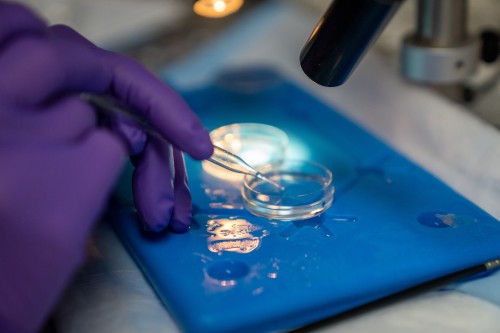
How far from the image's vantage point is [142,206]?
2.17 ft

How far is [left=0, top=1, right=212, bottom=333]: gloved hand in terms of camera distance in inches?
19.4

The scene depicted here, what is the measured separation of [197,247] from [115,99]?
153mm

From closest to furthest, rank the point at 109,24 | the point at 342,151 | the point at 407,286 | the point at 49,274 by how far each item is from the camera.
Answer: the point at 49,274, the point at 407,286, the point at 342,151, the point at 109,24

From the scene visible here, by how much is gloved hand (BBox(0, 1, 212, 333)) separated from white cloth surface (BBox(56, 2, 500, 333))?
11 centimetres

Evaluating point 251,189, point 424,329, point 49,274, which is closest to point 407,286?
point 424,329

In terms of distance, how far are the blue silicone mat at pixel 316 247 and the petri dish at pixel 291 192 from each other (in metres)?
0.01

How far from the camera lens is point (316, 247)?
64 cm

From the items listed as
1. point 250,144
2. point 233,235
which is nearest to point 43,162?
point 233,235

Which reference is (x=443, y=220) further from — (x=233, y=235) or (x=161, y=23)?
(x=161, y=23)

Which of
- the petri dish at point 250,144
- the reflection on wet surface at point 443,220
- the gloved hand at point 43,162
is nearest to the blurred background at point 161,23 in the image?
the petri dish at point 250,144

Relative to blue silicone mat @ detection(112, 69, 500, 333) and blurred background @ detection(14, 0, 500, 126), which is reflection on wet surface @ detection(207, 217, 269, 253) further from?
blurred background @ detection(14, 0, 500, 126)

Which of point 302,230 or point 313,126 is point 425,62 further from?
point 302,230

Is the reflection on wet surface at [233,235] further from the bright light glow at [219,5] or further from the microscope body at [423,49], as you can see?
the bright light glow at [219,5]

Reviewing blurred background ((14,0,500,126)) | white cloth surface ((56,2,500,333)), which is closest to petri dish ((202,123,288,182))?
white cloth surface ((56,2,500,333))
